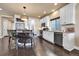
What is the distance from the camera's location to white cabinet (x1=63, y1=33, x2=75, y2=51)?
4.01 meters

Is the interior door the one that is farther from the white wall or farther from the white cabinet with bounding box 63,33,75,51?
the white cabinet with bounding box 63,33,75,51

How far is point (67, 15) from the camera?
4.31 metres

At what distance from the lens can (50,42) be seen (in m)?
5.18

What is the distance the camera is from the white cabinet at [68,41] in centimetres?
401

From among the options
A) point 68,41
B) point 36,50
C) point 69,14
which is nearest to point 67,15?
point 69,14

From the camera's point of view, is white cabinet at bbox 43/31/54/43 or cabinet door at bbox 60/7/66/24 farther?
white cabinet at bbox 43/31/54/43

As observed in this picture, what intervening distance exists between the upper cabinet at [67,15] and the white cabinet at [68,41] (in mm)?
415

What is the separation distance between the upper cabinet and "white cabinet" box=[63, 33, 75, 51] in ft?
1.36

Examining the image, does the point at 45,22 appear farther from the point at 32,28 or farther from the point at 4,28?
the point at 4,28

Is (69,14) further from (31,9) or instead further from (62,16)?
(31,9)

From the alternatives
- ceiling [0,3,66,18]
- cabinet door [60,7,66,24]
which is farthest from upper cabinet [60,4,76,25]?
ceiling [0,3,66,18]

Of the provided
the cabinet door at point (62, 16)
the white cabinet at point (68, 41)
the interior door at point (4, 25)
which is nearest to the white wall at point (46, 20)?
the cabinet door at point (62, 16)

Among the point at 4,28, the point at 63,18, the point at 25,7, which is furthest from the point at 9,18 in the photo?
the point at 63,18

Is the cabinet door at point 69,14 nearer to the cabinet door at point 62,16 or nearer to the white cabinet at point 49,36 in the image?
the cabinet door at point 62,16
